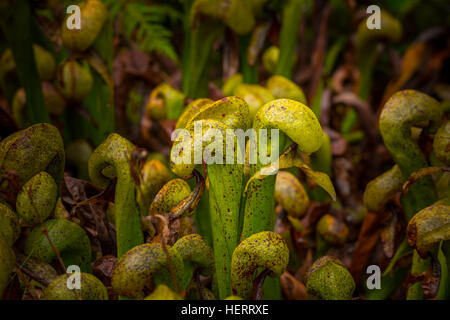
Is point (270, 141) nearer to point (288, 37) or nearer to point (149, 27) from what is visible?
point (288, 37)

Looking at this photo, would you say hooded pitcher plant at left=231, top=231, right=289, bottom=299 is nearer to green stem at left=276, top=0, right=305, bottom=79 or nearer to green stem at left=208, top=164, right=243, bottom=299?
green stem at left=208, top=164, right=243, bottom=299

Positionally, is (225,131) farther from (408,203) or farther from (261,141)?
(408,203)

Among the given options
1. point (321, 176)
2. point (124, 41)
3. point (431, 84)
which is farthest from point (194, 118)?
point (431, 84)

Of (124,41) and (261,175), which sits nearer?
(261,175)

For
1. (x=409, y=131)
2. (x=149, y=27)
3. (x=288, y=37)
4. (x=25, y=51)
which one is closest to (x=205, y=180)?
(x=409, y=131)
